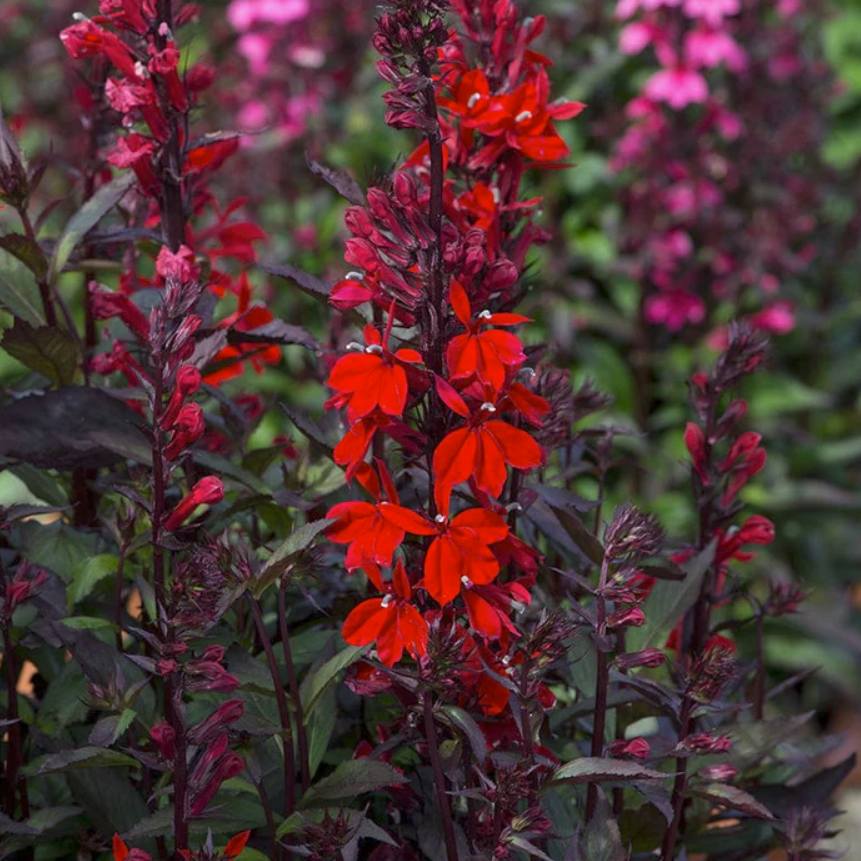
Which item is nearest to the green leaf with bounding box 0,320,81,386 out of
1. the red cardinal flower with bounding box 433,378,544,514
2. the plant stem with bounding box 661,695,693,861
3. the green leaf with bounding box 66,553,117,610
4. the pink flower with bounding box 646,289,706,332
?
the green leaf with bounding box 66,553,117,610

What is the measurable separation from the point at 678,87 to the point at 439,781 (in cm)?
275

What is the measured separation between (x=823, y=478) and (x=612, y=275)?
81cm

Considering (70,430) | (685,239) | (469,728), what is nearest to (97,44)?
(70,430)

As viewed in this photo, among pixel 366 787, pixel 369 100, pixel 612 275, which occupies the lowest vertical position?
pixel 612 275

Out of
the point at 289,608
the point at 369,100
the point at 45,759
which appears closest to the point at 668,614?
the point at 289,608

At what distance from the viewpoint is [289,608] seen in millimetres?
1436

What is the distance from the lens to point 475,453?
1087mm

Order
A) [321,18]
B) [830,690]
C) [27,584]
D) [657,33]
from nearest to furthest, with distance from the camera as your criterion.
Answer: [27,584]
[657,33]
[830,690]
[321,18]

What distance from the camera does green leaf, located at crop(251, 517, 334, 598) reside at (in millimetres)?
1072

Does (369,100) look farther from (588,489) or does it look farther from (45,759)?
(45,759)

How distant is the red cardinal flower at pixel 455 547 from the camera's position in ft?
3.50

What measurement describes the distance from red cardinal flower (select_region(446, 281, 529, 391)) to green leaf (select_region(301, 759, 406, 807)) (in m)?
0.31

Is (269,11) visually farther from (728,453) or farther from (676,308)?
(728,453)

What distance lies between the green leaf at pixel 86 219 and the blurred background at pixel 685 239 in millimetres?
1923
